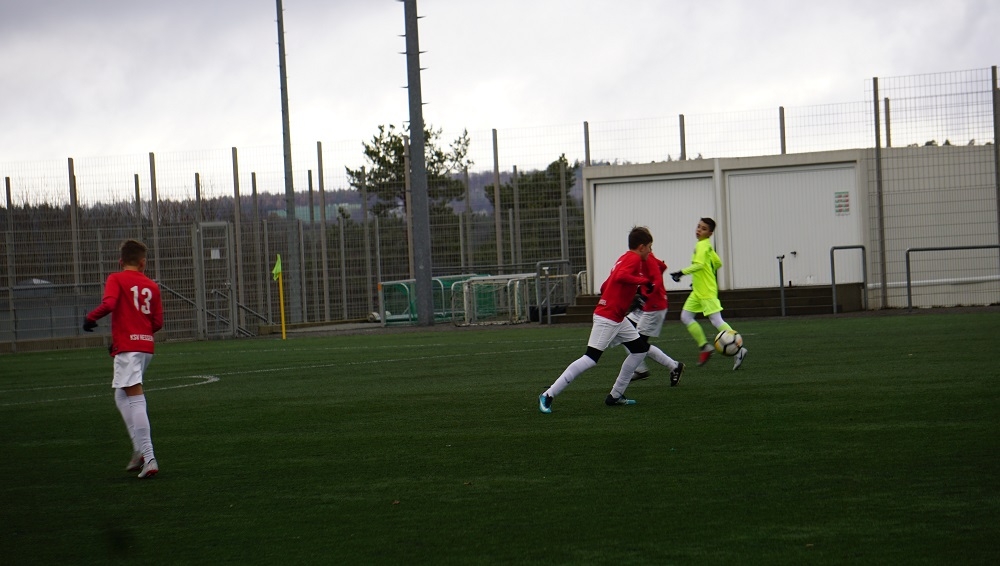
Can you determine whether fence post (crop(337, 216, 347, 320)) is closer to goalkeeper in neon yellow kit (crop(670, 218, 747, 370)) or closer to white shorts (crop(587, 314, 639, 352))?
goalkeeper in neon yellow kit (crop(670, 218, 747, 370))

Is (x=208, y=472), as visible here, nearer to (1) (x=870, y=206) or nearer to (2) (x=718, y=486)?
(2) (x=718, y=486)

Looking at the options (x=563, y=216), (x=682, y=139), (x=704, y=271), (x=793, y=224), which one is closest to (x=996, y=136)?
(x=793, y=224)

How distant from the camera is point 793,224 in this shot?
27094 millimetres

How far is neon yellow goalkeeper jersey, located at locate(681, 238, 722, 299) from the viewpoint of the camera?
1424 cm

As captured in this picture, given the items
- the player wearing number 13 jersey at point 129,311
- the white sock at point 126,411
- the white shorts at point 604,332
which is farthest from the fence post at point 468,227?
the white sock at point 126,411

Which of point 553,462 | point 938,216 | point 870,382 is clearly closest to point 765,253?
point 938,216

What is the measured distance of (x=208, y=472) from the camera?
780 centimetres

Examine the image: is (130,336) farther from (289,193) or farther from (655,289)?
(289,193)

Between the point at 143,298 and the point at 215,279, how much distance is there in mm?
21251

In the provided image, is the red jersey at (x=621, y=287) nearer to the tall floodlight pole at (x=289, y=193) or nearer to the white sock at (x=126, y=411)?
the white sock at (x=126, y=411)

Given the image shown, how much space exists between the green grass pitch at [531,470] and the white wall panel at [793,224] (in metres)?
12.8

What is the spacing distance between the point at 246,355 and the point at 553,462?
542 inches

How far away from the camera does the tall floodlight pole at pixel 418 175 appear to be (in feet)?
91.7

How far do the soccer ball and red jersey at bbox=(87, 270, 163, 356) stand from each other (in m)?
6.94
